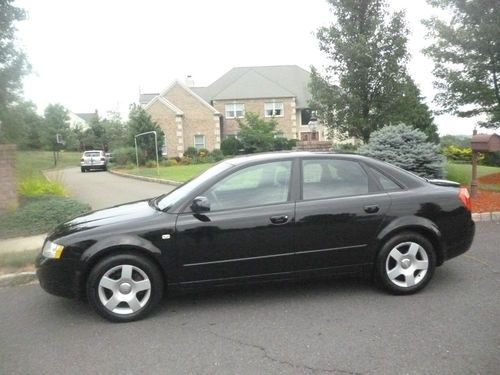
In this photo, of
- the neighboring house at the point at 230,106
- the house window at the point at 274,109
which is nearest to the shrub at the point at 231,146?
the neighboring house at the point at 230,106

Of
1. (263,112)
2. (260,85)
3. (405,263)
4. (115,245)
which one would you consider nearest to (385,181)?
(405,263)

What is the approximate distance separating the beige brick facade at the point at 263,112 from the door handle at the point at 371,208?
3781 centimetres

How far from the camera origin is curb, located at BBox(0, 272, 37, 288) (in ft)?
17.5

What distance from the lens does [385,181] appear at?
4656 millimetres

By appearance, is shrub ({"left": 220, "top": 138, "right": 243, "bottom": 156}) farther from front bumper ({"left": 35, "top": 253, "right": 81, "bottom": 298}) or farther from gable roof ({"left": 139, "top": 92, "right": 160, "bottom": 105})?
front bumper ({"left": 35, "top": 253, "right": 81, "bottom": 298})

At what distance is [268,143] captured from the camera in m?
35.1

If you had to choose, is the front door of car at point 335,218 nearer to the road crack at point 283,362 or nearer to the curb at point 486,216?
the road crack at point 283,362

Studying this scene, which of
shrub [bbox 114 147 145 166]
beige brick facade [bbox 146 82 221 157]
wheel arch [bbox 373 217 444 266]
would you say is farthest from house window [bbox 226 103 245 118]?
wheel arch [bbox 373 217 444 266]

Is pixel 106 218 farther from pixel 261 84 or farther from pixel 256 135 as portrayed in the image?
pixel 261 84

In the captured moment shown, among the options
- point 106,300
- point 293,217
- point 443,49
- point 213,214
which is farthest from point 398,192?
point 443,49

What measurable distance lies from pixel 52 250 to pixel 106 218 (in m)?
0.57

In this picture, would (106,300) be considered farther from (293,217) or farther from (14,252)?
(14,252)

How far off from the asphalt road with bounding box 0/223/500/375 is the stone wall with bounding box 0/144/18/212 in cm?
460

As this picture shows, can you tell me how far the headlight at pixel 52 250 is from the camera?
13.3ft
